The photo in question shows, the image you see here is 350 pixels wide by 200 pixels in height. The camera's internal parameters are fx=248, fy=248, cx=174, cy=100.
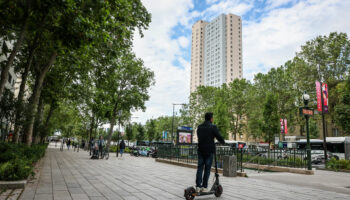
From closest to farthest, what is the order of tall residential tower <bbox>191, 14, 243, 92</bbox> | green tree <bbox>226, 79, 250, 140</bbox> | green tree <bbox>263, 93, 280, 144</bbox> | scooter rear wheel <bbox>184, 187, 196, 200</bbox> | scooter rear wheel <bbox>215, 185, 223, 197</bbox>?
1. scooter rear wheel <bbox>184, 187, 196, 200</bbox>
2. scooter rear wheel <bbox>215, 185, 223, 197</bbox>
3. green tree <bbox>263, 93, 280, 144</bbox>
4. green tree <bbox>226, 79, 250, 140</bbox>
5. tall residential tower <bbox>191, 14, 243, 92</bbox>

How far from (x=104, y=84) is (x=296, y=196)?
48.2 feet

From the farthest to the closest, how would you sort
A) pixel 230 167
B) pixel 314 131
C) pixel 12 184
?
1. pixel 314 131
2. pixel 230 167
3. pixel 12 184

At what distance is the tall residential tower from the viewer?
11662cm

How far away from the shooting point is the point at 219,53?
12075 cm

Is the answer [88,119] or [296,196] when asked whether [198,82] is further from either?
[296,196]

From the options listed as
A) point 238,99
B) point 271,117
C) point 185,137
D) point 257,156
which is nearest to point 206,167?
point 257,156

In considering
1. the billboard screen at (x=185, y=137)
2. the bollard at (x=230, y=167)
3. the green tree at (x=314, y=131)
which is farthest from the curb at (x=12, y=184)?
the green tree at (x=314, y=131)

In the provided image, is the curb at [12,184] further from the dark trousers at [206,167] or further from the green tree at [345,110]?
the green tree at [345,110]

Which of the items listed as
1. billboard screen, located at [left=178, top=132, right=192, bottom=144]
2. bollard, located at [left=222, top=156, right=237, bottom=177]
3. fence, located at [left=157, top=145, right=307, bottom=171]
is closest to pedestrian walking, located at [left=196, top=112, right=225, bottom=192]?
bollard, located at [left=222, top=156, right=237, bottom=177]

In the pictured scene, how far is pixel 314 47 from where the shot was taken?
35.0 m

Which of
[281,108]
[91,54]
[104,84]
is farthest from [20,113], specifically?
[281,108]

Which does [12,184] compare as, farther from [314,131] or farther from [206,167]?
[314,131]

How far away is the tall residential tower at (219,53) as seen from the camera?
11662 centimetres

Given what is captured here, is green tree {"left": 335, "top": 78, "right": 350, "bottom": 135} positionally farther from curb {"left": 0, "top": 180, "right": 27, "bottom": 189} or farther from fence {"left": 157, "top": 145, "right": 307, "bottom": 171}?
curb {"left": 0, "top": 180, "right": 27, "bottom": 189}
